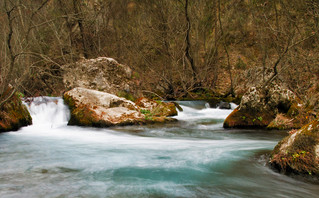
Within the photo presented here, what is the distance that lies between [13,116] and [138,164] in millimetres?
4507

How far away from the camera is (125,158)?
4.65m

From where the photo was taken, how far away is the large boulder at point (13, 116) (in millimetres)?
6469

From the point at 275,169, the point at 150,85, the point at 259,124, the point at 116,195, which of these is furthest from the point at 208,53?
the point at 116,195

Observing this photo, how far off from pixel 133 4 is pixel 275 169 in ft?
51.4

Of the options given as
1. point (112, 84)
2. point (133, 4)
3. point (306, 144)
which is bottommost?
point (306, 144)

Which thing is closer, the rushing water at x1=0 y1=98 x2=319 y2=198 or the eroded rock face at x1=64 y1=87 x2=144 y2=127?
the rushing water at x1=0 y1=98 x2=319 y2=198

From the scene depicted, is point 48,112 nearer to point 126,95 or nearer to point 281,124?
point 126,95

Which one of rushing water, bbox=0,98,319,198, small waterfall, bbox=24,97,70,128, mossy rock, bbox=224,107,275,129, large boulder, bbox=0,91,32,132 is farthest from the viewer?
small waterfall, bbox=24,97,70,128

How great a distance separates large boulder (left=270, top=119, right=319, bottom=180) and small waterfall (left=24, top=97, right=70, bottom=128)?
21.6ft

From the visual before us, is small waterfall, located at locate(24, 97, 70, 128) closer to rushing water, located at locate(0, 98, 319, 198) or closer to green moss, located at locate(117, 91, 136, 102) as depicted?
rushing water, located at locate(0, 98, 319, 198)

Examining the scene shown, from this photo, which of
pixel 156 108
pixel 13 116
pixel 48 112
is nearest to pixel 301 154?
pixel 156 108

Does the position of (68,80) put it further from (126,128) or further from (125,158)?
(125,158)

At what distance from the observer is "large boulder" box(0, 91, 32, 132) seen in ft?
21.2

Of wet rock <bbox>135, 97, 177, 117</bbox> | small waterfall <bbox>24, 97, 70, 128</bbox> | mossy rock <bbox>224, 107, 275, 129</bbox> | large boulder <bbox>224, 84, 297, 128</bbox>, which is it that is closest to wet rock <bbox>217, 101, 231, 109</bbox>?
wet rock <bbox>135, 97, 177, 117</bbox>
